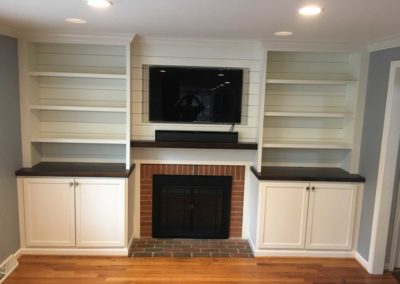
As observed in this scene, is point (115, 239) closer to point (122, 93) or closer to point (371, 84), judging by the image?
point (122, 93)

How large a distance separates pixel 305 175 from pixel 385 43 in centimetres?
150

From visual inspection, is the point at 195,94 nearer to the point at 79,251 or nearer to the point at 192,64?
the point at 192,64

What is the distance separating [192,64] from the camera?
3.74 m

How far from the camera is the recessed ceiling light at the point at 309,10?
216 cm

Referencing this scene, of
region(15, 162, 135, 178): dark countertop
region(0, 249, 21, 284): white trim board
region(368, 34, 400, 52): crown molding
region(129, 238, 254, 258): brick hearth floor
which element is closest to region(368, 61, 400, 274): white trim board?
region(368, 34, 400, 52): crown molding

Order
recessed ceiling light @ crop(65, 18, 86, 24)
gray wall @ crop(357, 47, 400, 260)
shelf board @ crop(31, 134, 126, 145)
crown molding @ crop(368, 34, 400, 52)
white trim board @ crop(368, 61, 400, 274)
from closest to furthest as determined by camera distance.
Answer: recessed ceiling light @ crop(65, 18, 86, 24), crown molding @ crop(368, 34, 400, 52), white trim board @ crop(368, 61, 400, 274), gray wall @ crop(357, 47, 400, 260), shelf board @ crop(31, 134, 126, 145)

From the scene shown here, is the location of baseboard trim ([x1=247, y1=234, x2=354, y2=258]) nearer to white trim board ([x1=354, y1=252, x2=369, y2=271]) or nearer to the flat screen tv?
white trim board ([x1=354, y1=252, x2=369, y2=271])

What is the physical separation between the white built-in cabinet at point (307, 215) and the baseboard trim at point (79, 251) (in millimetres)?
1518

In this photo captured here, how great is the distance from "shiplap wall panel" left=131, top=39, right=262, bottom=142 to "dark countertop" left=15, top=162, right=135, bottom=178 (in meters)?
0.46

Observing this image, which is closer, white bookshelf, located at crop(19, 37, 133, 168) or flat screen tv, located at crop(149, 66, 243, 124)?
white bookshelf, located at crop(19, 37, 133, 168)

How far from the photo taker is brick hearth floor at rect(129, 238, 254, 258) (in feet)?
12.2

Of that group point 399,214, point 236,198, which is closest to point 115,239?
point 236,198

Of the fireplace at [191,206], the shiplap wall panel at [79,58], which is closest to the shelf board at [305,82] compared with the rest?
the fireplace at [191,206]

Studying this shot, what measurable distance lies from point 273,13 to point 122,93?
2069 mm
